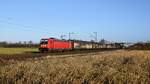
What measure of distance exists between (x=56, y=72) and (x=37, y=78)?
1423 mm

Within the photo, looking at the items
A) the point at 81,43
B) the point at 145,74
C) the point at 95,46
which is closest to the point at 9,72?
the point at 145,74

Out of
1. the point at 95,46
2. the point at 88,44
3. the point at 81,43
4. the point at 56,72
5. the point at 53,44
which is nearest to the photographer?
the point at 56,72

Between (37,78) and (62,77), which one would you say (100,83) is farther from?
(37,78)

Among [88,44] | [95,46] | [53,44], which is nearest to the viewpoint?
[53,44]

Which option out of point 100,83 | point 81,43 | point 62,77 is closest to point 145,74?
point 100,83

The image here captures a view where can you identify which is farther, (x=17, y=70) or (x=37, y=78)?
(x=17, y=70)

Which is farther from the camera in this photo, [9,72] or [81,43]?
[81,43]

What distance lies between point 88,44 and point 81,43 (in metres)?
7.63

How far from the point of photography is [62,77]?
33.3 ft

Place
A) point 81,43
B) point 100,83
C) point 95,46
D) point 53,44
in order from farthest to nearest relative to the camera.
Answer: point 95,46, point 81,43, point 53,44, point 100,83

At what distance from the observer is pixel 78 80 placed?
9664mm

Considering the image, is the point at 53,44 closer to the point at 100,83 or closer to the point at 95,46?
the point at 95,46

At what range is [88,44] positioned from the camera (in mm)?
95188

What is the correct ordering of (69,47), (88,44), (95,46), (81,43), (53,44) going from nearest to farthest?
(53,44)
(69,47)
(81,43)
(88,44)
(95,46)
